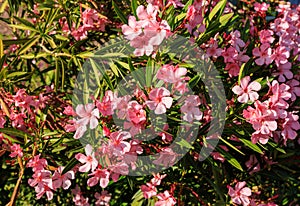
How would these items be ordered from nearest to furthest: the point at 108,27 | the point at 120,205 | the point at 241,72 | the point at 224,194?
the point at 241,72 → the point at 224,194 → the point at 108,27 → the point at 120,205

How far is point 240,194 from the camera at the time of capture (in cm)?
179

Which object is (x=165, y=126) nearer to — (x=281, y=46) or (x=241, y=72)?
(x=241, y=72)

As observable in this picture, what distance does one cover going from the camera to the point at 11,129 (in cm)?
175

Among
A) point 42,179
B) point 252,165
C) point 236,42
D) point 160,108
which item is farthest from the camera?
point 252,165

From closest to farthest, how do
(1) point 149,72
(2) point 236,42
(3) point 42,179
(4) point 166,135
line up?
(1) point 149,72 < (4) point 166,135 < (3) point 42,179 < (2) point 236,42

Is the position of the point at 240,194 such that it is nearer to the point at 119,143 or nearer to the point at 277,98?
the point at 277,98

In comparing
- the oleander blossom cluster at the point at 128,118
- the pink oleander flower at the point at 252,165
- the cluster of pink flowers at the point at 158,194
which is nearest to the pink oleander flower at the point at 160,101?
the oleander blossom cluster at the point at 128,118

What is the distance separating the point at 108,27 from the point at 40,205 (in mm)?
1098

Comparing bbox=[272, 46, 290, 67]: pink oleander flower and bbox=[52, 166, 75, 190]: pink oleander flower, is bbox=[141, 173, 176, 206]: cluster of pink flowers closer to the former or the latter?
bbox=[52, 166, 75, 190]: pink oleander flower

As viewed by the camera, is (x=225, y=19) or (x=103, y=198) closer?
(x=225, y=19)

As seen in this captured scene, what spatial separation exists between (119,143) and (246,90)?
43 centimetres

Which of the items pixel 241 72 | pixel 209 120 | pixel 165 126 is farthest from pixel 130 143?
pixel 241 72

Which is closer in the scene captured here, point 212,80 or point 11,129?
point 212,80

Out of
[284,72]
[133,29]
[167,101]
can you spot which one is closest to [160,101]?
[167,101]
